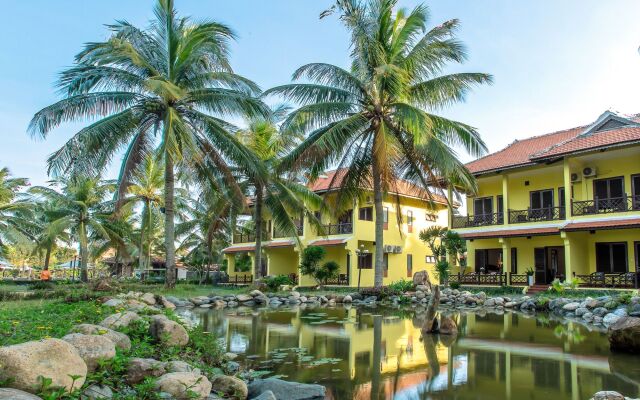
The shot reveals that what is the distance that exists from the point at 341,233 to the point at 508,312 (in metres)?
12.1

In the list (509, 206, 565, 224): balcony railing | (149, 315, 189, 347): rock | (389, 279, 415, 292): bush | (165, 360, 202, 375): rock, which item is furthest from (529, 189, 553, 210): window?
(165, 360, 202, 375): rock

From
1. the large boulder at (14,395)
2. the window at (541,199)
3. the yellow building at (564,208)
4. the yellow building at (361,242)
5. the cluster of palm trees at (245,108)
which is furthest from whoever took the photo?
the yellow building at (361,242)

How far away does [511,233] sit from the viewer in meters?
21.5

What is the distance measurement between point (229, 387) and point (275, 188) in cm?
1653

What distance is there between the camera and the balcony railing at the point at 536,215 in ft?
68.9

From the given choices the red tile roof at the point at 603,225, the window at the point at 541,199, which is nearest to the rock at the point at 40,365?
the red tile roof at the point at 603,225

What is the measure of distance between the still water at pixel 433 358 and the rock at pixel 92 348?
250 cm

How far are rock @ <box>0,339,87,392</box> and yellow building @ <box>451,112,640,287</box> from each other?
18.9m

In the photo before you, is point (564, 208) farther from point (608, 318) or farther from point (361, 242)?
point (361, 242)

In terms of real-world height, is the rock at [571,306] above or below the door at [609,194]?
below

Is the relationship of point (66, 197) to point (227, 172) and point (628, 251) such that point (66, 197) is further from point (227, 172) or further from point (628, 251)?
point (628, 251)

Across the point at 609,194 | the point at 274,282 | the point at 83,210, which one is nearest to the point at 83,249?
the point at 83,210

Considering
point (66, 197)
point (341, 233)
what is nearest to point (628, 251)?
point (341, 233)

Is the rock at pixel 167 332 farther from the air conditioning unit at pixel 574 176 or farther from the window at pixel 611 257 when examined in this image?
the air conditioning unit at pixel 574 176
